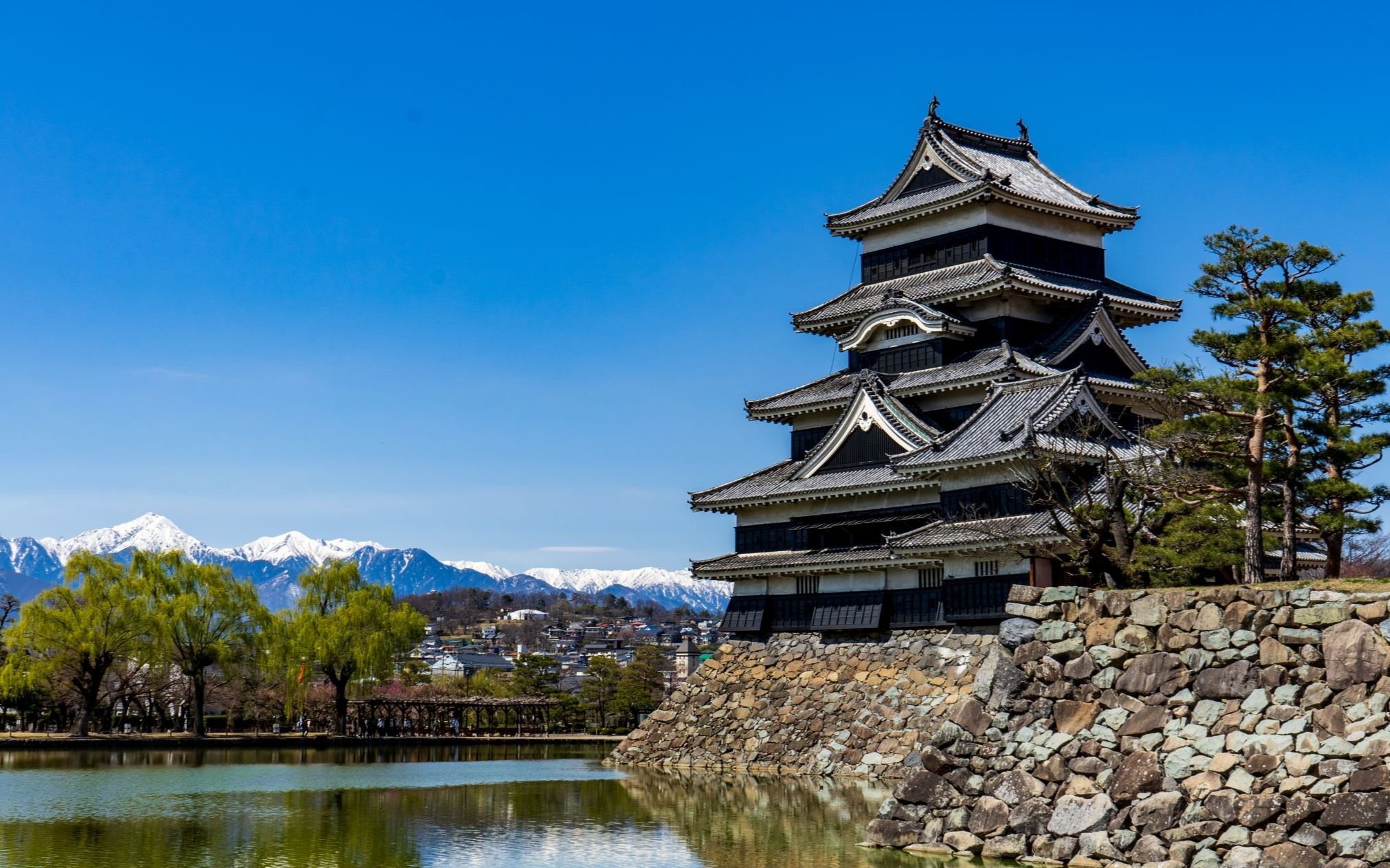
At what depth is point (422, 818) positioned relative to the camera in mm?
24812

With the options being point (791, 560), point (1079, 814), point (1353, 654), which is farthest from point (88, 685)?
point (1353, 654)

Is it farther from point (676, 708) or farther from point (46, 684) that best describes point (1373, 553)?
point (46, 684)

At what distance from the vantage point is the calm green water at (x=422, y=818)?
19.1m

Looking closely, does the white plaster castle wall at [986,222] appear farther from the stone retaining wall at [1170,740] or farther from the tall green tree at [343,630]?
the tall green tree at [343,630]

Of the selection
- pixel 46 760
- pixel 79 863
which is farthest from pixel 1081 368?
pixel 46 760

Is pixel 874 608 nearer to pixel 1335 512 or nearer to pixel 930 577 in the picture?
pixel 930 577

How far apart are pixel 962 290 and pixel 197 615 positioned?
30602mm

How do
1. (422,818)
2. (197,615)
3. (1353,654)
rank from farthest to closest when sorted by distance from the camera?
(197,615) < (422,818) < (1353,654)

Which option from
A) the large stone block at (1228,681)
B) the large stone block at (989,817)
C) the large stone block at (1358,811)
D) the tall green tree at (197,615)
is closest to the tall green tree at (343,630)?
the tall green tree at (197,615)

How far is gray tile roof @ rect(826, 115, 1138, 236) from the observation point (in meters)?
37.4

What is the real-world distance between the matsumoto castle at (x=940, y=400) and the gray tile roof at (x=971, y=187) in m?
0.06

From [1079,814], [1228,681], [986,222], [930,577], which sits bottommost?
[1079,814]

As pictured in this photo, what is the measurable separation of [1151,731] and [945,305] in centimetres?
2182

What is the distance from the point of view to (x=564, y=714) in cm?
6656
